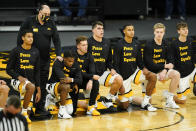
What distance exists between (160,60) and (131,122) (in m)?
1.59

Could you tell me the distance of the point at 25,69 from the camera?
27.3 ft

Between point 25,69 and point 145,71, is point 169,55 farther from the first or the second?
point 25,69

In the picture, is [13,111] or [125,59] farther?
[125,59]

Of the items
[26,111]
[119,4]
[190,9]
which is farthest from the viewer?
[190,9]

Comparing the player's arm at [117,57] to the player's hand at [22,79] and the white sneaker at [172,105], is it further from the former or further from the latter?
the player's hand at [22,79]

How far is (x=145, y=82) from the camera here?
948cm

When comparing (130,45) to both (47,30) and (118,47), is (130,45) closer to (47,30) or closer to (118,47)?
(118,47)

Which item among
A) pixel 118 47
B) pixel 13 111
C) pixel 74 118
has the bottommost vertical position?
pixel 74 118

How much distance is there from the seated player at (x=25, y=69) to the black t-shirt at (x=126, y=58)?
1507 mm

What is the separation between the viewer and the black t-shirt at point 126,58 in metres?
9.22

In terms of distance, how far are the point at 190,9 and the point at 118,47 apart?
36.4 ft

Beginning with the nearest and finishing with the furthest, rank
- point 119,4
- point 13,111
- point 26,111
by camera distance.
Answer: point 13,111 < point 26,111 < point 119,4

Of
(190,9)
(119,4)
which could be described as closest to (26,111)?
(119,4)

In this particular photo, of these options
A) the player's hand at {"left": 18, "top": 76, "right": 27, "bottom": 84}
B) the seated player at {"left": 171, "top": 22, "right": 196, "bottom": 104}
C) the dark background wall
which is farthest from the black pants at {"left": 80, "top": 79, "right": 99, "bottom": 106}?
the dark background wall
